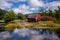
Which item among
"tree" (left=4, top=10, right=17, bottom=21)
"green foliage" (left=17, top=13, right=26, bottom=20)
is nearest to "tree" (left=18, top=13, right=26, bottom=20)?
"green foliage" (left=17, top=13, right=26, bottom=20)

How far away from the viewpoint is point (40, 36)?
4.07m

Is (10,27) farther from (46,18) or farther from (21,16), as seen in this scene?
(46,18)

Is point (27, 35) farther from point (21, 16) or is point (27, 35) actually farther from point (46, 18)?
point (46, 18)

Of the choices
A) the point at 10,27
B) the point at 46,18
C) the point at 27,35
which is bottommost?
the point at 27,35

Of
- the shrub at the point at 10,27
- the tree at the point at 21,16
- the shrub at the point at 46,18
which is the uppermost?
the tree at the point at 21,16

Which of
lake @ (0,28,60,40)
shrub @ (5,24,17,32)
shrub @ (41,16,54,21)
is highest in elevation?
shrub @ (41,16,54,21)

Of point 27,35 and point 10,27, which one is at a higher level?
point 10,27

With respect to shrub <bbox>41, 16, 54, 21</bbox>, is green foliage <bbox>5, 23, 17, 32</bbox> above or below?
below

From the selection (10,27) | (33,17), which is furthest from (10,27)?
(33,17)

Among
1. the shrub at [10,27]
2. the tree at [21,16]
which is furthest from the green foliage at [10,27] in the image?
the tree at [21,16]

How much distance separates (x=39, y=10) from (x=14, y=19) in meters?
0.70

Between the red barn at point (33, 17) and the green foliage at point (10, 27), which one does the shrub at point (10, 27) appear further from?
the red barn at point (33, 17)

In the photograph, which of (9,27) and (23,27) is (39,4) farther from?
(9,27)

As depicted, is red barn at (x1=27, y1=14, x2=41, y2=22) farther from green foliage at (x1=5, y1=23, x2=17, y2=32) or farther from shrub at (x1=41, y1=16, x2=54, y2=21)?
green foliage at (x1=5, y1=23, x2=17, y2=32)
